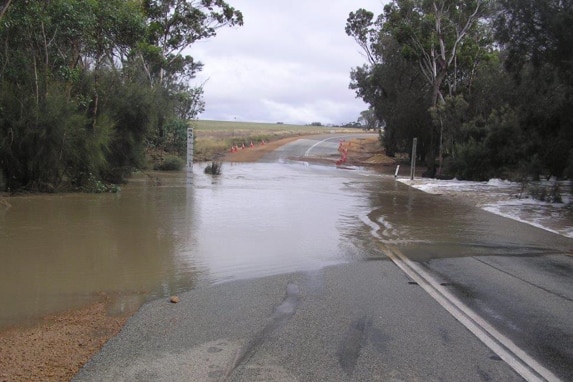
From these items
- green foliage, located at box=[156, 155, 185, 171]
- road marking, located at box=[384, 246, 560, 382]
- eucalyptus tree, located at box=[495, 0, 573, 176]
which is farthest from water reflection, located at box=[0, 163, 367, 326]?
green foliage, located at box=[156, 155, 185, 171]

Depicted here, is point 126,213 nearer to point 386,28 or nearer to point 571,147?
point 571,147

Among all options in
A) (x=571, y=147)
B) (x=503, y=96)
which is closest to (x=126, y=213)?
(x=571, y=147)

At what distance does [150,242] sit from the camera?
968 centimetres

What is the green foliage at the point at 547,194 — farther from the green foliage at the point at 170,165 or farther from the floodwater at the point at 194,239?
the green foliage at the point at 170,165

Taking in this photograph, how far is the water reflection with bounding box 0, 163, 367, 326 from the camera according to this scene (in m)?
6.78

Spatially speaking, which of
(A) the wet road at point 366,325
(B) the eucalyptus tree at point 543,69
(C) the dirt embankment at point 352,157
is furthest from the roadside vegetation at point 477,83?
(A) the wet road at point 366,325

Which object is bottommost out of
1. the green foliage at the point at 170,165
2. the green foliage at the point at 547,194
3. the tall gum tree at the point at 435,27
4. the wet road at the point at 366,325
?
the green foliage at the point at 170,165

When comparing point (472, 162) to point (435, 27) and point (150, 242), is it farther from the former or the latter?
point (150, 242)

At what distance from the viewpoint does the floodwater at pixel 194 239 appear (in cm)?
692

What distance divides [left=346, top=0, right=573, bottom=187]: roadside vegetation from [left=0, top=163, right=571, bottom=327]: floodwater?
6.01m

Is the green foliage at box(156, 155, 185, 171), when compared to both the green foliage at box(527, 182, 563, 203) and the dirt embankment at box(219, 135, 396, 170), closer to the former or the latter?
the dirt embankment at box(219, 135, 396, 170)

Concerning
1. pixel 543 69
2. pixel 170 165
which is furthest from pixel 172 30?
pixel 543 69

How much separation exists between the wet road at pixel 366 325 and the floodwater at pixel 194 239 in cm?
54

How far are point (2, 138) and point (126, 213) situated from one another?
453cm
